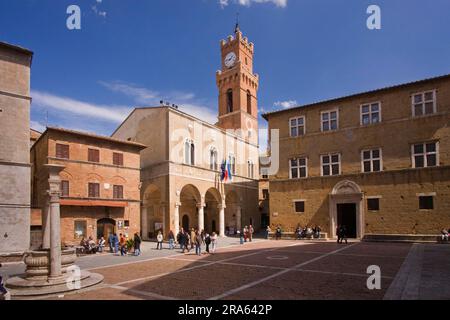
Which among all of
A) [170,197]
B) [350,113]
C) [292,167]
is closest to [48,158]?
[170,197]

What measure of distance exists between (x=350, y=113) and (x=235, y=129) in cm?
2332

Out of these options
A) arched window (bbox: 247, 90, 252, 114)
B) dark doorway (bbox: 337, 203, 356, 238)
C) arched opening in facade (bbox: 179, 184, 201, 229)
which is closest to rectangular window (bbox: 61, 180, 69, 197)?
arched opening in facade (bbox: 179, 184, 201, 229)

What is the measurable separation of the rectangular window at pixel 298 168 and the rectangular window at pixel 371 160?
513 centimetres

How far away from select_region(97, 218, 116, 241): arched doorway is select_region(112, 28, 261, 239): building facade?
5.19 m

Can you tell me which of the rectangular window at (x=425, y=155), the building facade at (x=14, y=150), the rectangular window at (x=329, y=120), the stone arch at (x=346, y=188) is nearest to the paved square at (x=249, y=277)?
the building facade at (x=14, y=150)

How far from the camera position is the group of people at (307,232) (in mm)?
29314

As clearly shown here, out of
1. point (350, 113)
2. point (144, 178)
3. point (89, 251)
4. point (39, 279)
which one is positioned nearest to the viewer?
point (39, 279)

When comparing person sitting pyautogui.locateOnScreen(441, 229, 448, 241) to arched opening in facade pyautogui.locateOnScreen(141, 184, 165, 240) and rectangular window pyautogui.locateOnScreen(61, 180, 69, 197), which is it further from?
rectangular window pyautogui.locateOnScreen(61, 180, 69, 197)

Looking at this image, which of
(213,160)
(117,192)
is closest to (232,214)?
(213,160)

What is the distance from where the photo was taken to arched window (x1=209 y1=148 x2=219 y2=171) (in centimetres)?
3681

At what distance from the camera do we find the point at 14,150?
64.9 ft

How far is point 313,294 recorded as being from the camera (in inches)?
396

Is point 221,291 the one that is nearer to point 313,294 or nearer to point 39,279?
point 313,294
